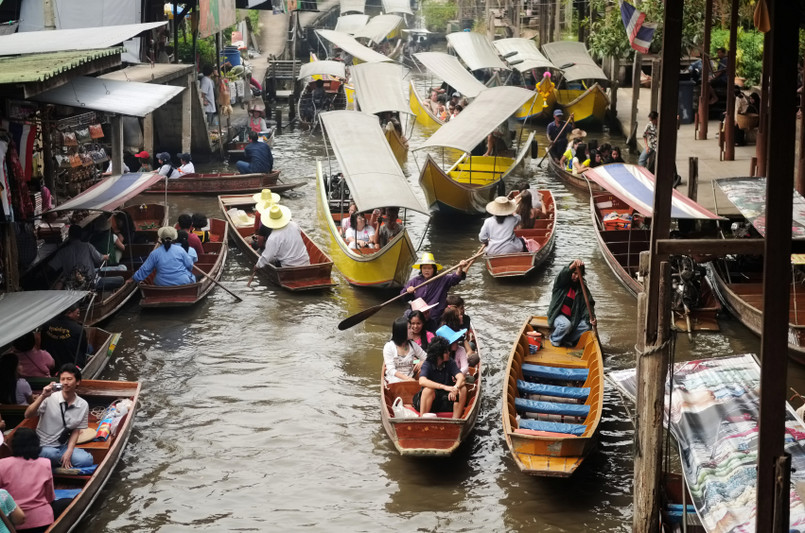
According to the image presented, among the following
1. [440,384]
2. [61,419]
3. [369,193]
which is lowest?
[61,419]

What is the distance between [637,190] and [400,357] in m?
4.83

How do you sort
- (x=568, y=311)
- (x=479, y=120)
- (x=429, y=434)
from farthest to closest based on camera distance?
(x=479, y=120)
(x=568, y=311)
(x=429, y=434)

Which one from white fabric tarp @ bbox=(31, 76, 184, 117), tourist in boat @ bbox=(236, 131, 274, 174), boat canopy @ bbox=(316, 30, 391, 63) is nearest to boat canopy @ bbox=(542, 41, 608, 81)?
boat canopy @ bbox=(316, 30, 391, 63)

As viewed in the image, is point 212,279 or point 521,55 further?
point 521,55

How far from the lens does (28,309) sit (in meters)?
9.51

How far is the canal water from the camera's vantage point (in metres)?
8.94

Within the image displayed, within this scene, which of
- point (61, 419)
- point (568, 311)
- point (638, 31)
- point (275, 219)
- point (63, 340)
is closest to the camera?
point (61, 419)

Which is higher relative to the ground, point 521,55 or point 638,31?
point 521,55

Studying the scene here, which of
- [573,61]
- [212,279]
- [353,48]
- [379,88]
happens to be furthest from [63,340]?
[573,61]

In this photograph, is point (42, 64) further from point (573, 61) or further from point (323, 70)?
point (573, 61)

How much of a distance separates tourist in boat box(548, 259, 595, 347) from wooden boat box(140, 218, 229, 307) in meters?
5.16

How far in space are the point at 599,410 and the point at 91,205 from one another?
679 cm

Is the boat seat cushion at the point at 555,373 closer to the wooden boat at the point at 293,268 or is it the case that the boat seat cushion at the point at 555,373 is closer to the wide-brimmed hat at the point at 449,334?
the wide-brimmed hat at the point at 449,334

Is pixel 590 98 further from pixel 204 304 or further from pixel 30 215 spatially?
pixel 30 215
